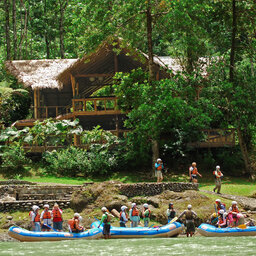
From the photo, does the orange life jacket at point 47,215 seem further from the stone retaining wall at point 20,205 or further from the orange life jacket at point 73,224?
the stone retaining wall at point 20,205

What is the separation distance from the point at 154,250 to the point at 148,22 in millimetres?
18167

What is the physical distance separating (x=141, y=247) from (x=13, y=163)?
54.1 ft

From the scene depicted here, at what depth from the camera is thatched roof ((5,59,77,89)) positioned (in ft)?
128

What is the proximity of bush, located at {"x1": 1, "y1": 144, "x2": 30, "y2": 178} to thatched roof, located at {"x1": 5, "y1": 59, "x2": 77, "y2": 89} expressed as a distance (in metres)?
6.51

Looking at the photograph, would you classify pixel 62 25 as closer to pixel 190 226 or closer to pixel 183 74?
pixel 183 74

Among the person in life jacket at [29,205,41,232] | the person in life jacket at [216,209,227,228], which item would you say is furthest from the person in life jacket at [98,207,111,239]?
the person in life jacket at [216,209,227,228]

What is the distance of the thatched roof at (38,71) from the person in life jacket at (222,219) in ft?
66.6

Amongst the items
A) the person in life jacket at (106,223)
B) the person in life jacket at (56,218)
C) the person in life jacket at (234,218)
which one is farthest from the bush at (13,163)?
the person in life jacket at (234,218)

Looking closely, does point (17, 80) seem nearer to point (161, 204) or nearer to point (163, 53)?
point (163, 53)

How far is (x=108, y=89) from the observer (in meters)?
43.4

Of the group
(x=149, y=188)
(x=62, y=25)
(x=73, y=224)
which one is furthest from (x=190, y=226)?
A: (x=62, y=25)

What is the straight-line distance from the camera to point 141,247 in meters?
19.0

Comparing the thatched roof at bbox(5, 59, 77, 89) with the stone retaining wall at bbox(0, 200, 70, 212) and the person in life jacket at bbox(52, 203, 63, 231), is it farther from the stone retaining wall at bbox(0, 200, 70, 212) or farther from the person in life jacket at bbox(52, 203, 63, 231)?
the person in life jacket at bbox(52, 203, 63, 231)

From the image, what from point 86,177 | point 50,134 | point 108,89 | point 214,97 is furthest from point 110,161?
point 108,89
